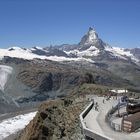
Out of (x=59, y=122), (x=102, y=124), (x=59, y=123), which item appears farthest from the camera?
(x=59, y=122)

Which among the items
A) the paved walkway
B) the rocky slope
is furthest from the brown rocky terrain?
the paved walkway

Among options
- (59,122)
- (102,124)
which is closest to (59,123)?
(59,122)

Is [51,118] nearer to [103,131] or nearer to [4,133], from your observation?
[103,131]

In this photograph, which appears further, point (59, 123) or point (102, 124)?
point (59, 123)

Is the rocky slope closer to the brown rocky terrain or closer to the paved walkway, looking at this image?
the brown rocky terrain

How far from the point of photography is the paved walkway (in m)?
43.8

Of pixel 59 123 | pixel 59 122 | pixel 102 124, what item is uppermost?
pixel 102 124

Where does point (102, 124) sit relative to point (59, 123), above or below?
above

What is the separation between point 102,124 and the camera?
51.9 metres

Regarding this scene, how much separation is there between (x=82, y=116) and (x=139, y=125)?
12.3 metres

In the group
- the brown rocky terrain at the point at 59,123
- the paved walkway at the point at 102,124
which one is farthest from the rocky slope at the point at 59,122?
the paved walkway at the point at 102,124

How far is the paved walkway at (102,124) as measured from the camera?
43812 millimetres

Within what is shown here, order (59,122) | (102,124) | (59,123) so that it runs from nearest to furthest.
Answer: (102,124)
(59,123)
(59,122)

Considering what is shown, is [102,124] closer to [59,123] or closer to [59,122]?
[59,123]
